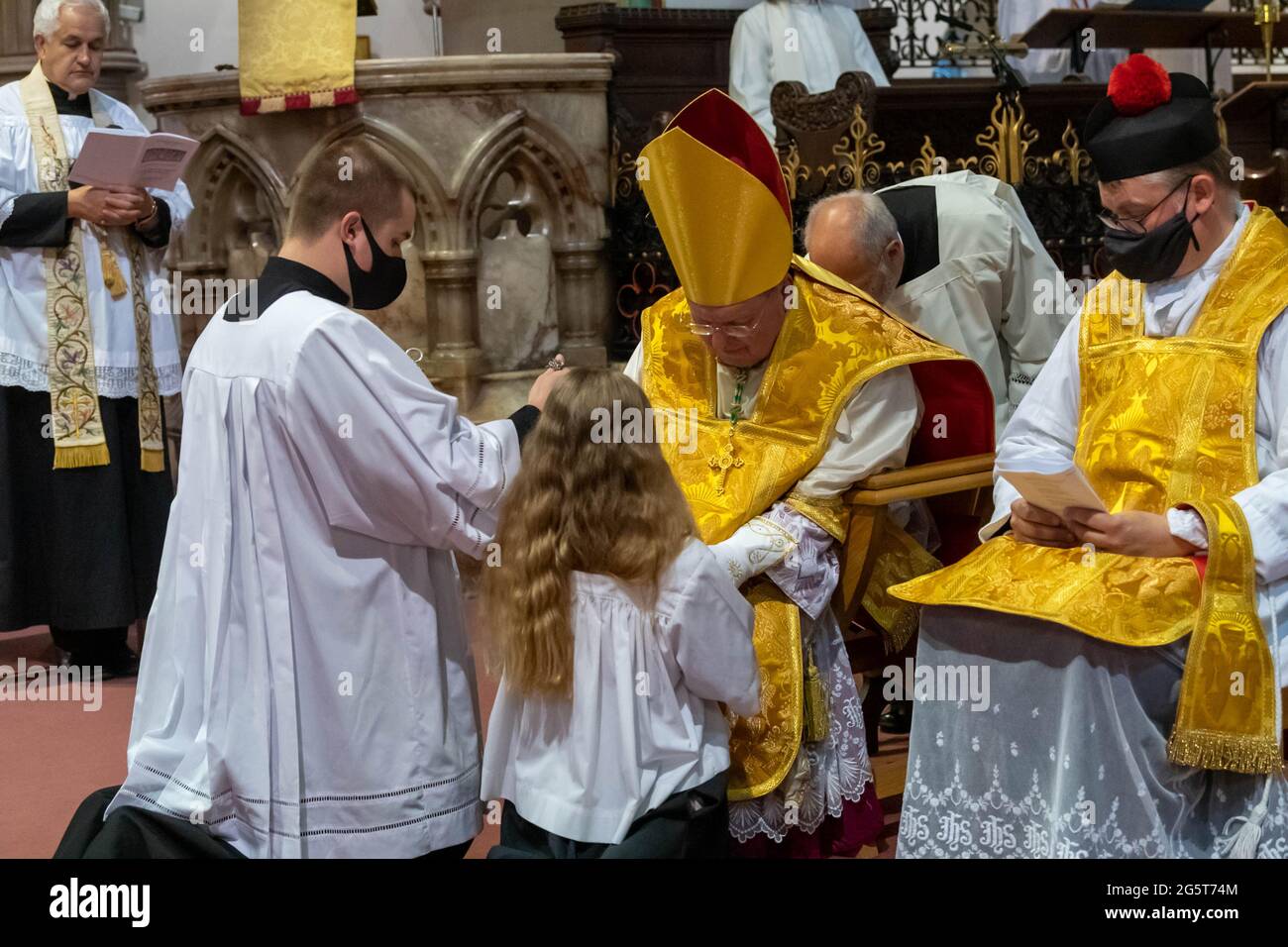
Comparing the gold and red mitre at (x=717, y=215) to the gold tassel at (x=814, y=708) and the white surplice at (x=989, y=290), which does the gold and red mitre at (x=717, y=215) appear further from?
the white surplice at (x=989, y=290)

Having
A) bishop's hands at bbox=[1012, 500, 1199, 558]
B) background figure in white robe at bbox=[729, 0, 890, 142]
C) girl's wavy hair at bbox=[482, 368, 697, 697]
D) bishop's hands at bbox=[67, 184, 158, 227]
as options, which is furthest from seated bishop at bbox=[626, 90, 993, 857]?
background figure in white robe at bbox=[729, 0, 890, 142]

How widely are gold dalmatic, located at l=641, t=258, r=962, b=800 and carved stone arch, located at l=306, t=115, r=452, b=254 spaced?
2.69 metres

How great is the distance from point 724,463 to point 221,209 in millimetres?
3643

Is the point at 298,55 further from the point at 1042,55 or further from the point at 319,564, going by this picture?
the point at 1042,55

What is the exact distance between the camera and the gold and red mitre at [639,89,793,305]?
11.4 ft

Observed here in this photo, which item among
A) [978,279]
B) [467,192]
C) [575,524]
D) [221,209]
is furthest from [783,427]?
[221,209]

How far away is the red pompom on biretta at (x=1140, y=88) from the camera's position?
10.7 feet

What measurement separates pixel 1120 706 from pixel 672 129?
58.9 inches

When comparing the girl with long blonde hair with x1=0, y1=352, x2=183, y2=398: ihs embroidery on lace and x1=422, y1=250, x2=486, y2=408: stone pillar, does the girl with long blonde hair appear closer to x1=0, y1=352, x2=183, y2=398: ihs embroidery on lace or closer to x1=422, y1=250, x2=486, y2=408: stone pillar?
x1=0, y1=352, x2=183, y2=398: ihs embroidery on lace

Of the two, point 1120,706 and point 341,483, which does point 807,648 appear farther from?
point 341,483

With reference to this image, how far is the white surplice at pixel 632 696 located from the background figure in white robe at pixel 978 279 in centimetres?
173

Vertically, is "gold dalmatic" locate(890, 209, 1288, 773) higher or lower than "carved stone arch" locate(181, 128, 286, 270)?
lower

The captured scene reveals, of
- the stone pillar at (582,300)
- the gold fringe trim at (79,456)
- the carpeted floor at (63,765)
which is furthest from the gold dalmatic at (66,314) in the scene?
the stone pillar at (582,300)

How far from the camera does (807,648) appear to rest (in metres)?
3.52
